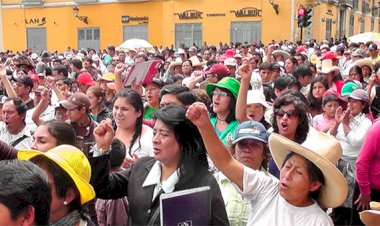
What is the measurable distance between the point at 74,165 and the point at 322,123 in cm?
379

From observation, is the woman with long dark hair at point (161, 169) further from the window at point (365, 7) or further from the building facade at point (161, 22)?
the window at point (365, 7)

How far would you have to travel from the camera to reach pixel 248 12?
98.3 ft

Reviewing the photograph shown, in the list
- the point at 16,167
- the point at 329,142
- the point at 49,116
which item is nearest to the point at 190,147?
the point at 329,142

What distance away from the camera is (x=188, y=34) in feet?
104

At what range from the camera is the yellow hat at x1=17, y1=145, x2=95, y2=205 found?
8.61 feet

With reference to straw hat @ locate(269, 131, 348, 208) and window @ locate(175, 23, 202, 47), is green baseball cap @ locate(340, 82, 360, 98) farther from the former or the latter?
window @ locate(175, 23, 202, 47)

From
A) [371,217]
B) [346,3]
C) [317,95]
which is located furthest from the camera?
[346,3]

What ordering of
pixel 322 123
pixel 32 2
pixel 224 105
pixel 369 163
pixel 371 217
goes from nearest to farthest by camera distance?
pixel 371 217, pixel 369 163, pixel 224 105, pixel 322 123, pixel 32 2

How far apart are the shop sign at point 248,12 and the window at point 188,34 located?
8.35ft

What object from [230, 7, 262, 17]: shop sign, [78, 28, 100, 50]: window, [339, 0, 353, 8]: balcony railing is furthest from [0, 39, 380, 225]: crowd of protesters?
[339, 0, 353, 8]: balcony railing

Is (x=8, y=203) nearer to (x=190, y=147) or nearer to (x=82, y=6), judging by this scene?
(x=190, y=147)

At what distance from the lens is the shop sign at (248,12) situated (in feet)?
97.9

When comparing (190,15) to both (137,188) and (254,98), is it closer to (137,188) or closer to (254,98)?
(254,98)

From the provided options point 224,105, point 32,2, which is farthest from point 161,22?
point 224,105
